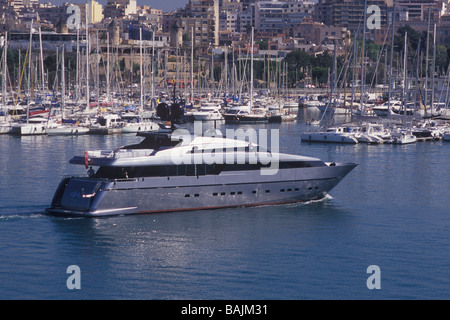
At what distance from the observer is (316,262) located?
21.6 metres

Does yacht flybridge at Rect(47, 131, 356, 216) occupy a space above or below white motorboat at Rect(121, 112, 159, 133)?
above

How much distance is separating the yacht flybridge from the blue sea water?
348mm

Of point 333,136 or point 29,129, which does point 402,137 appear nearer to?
point 333,136

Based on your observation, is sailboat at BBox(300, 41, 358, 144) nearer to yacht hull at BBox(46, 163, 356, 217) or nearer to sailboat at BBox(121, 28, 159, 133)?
sailboat at BBox(121, 28, 159, 133)

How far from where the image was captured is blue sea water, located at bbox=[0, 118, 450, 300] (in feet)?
64.0

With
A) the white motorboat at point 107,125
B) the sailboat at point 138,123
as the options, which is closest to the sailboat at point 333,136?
the sailboat at point 138,123

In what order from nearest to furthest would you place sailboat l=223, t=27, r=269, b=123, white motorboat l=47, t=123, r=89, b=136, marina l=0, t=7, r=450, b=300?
marina l=0, t=7, r=450, b=300 → white motorboat l=47, t=123, r=89, b=136 → sailboat l=223, t=27, r=269, b=123

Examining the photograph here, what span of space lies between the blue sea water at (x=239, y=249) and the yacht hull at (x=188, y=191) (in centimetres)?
28

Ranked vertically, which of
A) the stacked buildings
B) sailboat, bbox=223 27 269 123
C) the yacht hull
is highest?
the stacked buildings

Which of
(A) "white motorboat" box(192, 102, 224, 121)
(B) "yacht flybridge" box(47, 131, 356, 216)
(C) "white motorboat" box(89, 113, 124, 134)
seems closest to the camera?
(B) "yacht flybridge" box(47, 131, 356, 216)

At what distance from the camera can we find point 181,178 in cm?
2550

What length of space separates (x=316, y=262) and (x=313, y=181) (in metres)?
6.58

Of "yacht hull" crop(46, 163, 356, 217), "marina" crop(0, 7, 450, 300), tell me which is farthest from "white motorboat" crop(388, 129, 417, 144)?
"yacht hull" crop(46, 163, 356, 217)

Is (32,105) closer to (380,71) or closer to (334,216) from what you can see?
(334,216)
